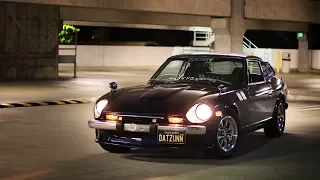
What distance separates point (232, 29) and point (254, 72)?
16948mm

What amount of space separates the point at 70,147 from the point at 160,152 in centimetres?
151

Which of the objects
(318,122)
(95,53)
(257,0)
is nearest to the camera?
(318,122)

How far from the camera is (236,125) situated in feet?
30.0

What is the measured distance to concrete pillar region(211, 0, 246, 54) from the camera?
27344 millimetres

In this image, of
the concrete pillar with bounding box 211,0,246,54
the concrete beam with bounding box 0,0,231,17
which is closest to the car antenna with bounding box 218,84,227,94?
the concrete beam with bounding box 0,0,231,17

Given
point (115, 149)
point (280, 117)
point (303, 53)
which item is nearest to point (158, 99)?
point (115, 149)

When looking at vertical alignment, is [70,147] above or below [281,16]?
below

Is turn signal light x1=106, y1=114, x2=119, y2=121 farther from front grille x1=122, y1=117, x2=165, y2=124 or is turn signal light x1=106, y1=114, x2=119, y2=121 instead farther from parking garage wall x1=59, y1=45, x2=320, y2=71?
parking garage wall x1=59, y1=45, x2=320, y2=71

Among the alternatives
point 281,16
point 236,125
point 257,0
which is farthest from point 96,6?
point 236,125

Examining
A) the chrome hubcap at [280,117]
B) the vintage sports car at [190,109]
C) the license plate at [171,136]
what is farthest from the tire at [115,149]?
the chrome hubcap at [280,117]

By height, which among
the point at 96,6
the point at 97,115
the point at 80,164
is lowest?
the point at 80,164

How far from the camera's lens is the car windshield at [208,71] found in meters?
9.90

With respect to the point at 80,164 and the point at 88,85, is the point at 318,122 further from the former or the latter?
the point at 88,85

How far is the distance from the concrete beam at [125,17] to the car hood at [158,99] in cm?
2041
